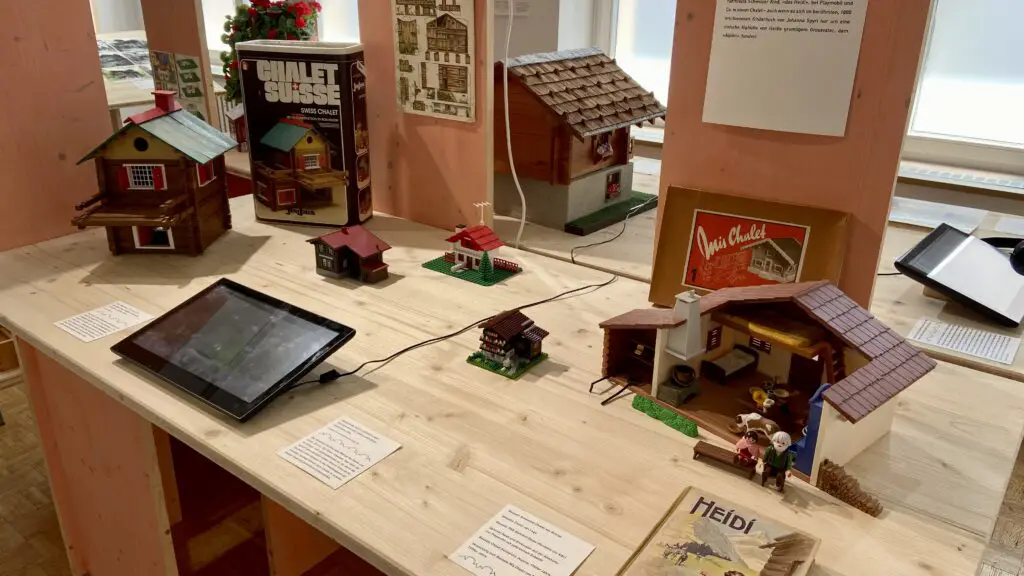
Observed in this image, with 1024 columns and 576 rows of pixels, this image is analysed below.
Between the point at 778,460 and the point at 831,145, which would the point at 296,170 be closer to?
the point at 831,145

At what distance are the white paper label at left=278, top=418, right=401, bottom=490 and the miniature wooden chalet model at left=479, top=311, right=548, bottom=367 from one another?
0.82ft

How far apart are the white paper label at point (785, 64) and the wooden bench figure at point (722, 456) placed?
57 centimetres

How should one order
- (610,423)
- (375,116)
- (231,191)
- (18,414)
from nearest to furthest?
(610,423) → (375,116) → (18,414) → (231,191)

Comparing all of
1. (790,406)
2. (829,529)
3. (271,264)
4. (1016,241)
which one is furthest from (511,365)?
(1016,241)

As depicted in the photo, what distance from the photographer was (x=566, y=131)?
5.85ft

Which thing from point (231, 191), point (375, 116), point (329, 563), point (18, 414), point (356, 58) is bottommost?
point (18, 414)

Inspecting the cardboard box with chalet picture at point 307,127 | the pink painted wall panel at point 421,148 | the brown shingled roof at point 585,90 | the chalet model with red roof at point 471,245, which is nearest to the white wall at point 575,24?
the brown shingled roof at point 585,90

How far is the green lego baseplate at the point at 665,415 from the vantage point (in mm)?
1038

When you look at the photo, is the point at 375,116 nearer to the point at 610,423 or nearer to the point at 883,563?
the point at 610,423

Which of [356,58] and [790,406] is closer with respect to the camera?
[790,406]

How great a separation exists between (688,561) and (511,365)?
468 mm

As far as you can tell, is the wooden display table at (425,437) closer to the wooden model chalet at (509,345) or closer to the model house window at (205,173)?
the wooden model chalet at (509,345)

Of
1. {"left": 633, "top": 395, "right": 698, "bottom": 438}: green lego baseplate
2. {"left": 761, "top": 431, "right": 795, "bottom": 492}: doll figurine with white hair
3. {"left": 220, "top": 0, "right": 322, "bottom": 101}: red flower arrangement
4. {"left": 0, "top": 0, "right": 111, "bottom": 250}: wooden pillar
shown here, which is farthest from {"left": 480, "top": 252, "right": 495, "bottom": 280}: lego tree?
{"left": 220, "top": 0, "right": 322, "bottom": 101}: red flower arrangement

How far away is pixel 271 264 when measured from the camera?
5.34 ft
